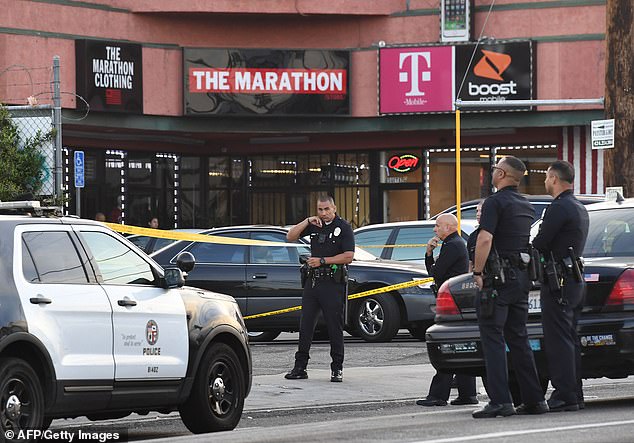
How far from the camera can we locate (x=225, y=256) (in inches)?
748

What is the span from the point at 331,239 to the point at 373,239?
6.53 meters

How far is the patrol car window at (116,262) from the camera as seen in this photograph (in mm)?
9719

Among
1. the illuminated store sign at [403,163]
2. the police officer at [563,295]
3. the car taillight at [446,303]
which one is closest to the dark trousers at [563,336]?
the police officer at [563,295]

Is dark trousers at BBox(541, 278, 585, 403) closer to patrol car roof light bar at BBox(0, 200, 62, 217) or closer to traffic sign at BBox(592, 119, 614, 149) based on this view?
patrol car roof light bar at BBox(0, 200, 62, 217)

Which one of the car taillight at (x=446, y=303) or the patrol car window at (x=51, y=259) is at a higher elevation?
the patrol car window at (x=51, y=259)

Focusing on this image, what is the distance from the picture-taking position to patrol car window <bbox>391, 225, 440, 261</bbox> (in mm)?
20062

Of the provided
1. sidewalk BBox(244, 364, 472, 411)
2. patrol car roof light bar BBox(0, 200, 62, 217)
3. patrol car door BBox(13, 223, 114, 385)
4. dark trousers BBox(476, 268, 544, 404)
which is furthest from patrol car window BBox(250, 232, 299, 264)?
patrol car door BBox(13, 223, 114, 385)

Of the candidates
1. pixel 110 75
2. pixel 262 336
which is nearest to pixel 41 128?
pixel 262 336

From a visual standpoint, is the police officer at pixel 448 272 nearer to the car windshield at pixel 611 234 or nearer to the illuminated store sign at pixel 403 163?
the car windshield at pixel 611 234

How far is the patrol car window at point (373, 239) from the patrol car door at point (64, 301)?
36.3ft

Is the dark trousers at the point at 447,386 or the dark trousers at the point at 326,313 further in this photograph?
the dark trousers at the point at 326,313

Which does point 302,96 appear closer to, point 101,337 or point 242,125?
point 242,125

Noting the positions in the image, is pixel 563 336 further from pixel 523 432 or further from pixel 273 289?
pixel 273 289

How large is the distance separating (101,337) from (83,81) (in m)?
20.8
